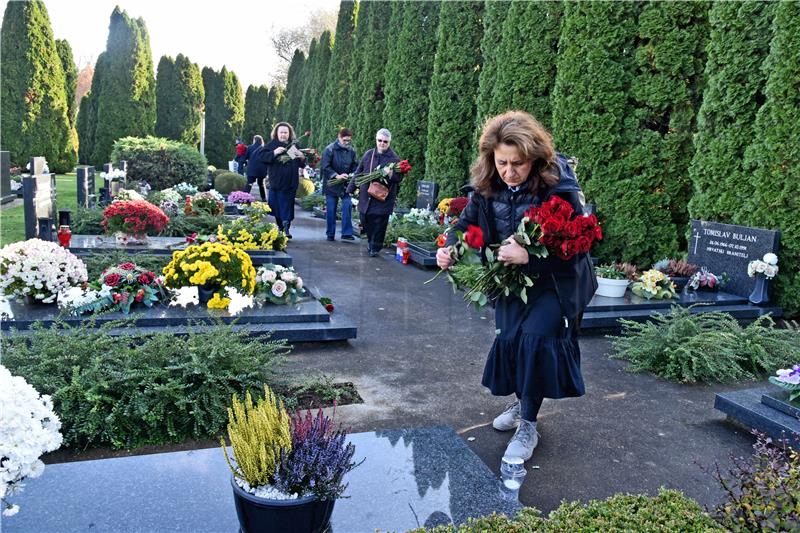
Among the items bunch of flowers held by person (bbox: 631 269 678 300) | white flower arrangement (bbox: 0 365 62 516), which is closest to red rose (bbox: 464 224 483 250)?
white flower arrangement (bbox: 0 365 62 516)

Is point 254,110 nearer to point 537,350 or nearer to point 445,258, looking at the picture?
point 445,258

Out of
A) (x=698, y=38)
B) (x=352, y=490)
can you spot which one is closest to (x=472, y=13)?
(x=698, y=38)

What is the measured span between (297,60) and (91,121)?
1127 cm

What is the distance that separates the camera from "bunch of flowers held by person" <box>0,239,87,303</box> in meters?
5.12

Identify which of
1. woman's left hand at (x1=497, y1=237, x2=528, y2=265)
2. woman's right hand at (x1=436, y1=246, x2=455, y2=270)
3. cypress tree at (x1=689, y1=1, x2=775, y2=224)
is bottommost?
woman's right hand at (x1=436, y1=246, x2=455, y2=270)

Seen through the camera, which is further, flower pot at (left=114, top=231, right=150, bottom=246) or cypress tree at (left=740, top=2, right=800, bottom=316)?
flower pot at (left=114, top=231, right=150, bottom=246)

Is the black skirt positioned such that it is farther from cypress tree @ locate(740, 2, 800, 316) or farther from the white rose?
cypress tree @ locate(740, 2, 800, 316)

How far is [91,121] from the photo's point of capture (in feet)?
97.0

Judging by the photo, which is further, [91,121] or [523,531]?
[91,121]

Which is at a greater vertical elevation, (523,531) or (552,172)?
(552,172)

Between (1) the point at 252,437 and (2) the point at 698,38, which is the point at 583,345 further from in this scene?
(2) the point at 698,38

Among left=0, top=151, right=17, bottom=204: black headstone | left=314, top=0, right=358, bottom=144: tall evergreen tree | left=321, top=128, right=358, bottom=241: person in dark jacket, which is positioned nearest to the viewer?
left=321, top=128, right=358, bottom=241: person in dark jacket

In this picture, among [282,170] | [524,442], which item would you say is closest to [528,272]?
[524,442]

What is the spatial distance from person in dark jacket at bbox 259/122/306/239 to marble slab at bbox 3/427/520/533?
787 cm
